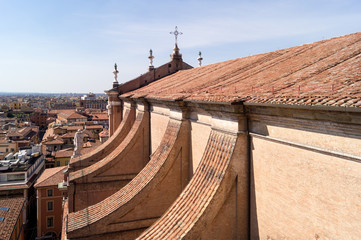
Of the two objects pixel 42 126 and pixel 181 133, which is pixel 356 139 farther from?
pixel 42 126

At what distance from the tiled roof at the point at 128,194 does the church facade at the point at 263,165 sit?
0.04 meters

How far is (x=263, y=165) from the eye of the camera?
6.14m

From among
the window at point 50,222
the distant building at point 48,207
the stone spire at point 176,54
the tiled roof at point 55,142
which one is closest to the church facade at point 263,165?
the stone spire at point 176,54

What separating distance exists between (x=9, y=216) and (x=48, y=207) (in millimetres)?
11171

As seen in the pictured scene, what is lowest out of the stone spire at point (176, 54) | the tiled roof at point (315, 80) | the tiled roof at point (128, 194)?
the tiled roof at point (128, 194)

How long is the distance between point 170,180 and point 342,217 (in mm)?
5817

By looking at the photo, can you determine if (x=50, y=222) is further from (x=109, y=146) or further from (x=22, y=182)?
(x=109, y=146)

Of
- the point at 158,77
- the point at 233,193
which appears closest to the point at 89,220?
the point at 233,193

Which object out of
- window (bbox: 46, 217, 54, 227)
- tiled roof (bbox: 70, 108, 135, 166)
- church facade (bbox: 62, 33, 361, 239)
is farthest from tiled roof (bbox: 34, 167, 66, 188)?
church facade (bbox: 62, 33, 361, 239)

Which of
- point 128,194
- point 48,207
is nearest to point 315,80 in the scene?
point 128,194

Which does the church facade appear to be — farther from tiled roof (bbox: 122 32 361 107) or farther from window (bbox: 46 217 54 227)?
window (bbox: 46 217 54 227)

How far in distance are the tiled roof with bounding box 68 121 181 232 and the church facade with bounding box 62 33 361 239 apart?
4 centimetres

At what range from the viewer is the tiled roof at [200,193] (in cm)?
640

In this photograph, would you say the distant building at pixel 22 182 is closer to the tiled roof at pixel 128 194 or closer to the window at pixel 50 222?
the window at pixel 50 222
